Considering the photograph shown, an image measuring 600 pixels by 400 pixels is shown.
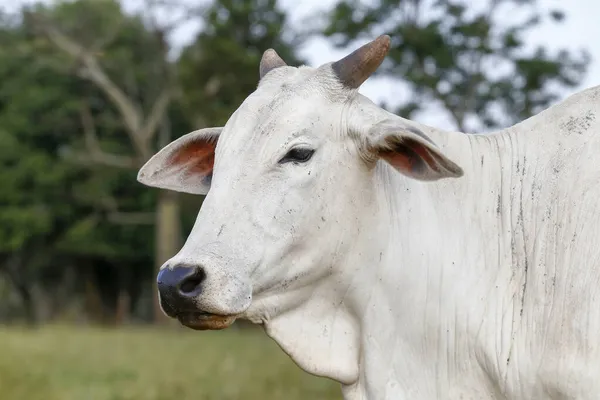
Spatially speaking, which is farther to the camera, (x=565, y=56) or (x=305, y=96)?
(x=565, y=56)

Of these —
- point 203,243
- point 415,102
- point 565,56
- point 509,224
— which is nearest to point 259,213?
point 203,243

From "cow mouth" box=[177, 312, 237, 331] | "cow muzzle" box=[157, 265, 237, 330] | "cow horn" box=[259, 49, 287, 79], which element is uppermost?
"cow horn" box=[259, 49, 287, 79]

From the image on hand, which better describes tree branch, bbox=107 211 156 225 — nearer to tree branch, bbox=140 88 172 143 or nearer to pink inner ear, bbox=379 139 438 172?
tree branch, bbox=140 88 172 143

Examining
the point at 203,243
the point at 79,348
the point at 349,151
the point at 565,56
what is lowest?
the point at 79,348

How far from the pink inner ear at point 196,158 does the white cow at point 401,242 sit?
0.44 m

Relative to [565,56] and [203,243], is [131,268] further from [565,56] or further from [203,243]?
[203,243]

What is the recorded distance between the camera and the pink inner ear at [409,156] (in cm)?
278

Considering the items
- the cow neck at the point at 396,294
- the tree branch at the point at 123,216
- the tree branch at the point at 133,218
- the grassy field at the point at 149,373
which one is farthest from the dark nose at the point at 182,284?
the tree branch at the point at 133,218

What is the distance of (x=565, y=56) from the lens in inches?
653

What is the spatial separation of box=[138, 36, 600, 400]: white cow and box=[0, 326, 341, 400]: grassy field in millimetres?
3852

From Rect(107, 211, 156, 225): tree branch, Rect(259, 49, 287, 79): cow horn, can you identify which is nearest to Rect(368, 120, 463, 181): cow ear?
Rect(259, 49, 287, 79): cow horn

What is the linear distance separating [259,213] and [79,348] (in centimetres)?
903

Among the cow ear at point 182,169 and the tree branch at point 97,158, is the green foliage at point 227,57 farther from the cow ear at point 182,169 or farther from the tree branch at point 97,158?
the cow ear at point 182,169

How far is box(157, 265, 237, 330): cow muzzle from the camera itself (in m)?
2.48
